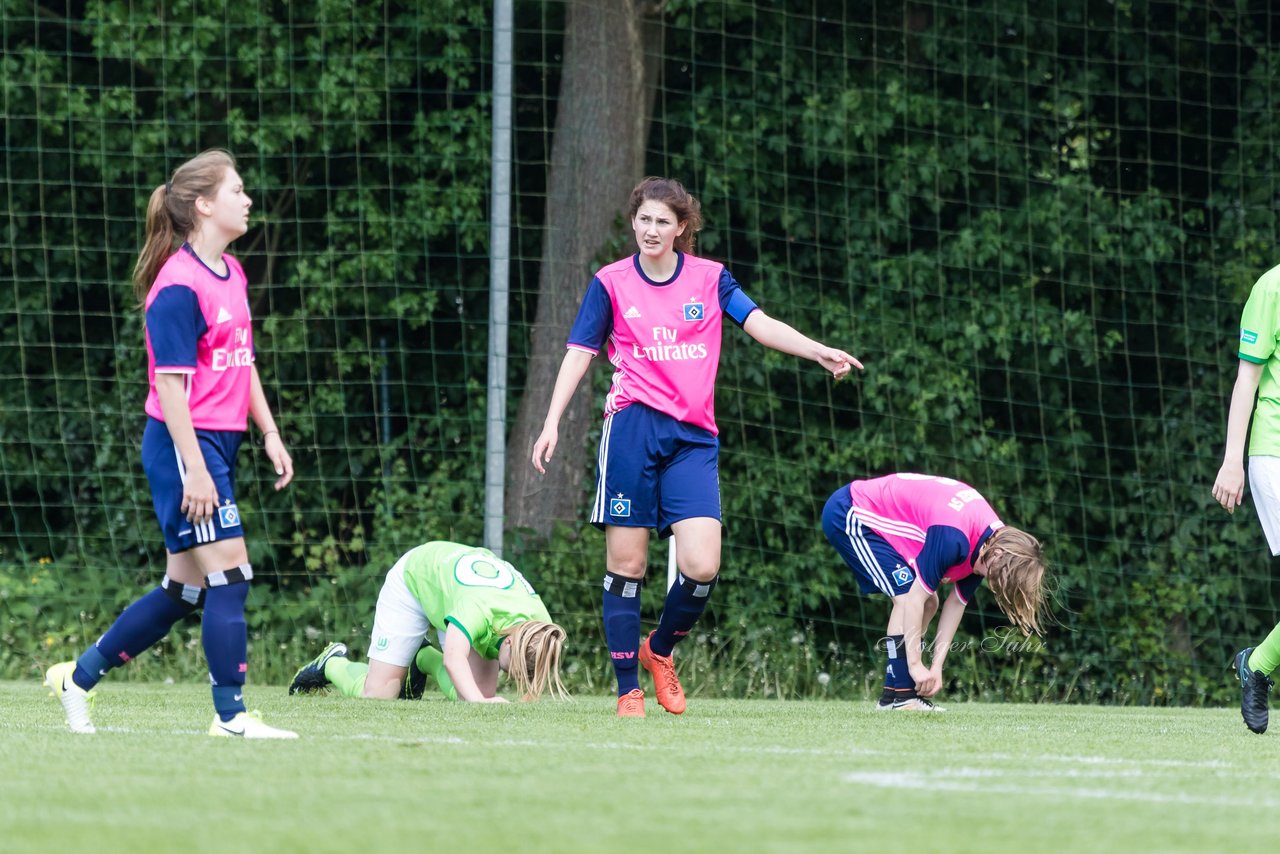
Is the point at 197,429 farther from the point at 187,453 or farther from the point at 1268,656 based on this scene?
the point at 1268,656

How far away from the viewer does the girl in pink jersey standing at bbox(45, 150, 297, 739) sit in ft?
16.3

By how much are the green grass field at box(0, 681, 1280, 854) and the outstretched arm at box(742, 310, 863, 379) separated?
3.86ft

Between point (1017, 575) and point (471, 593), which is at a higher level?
point (1017, 575)

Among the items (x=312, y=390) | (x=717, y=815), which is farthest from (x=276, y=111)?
(x=717, y=815)

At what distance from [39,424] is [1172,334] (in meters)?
7.42

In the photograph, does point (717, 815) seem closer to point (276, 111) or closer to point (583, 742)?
point (583, 742)

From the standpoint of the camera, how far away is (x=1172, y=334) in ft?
41.1

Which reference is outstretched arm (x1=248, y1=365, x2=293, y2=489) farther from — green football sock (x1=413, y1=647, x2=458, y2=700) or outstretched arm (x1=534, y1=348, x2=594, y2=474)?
green football sock (x1=413, y1=647, x2=458, y2=700)

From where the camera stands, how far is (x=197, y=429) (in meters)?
5.07

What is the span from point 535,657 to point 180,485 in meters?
2.00

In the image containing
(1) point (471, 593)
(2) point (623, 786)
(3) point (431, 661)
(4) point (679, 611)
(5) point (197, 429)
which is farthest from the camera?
(3) point (431, 661)

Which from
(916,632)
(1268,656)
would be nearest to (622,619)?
(916,632)

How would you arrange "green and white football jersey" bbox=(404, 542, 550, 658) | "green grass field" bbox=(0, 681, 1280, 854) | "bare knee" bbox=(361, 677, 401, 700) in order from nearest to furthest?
1. "green grass field" bbox=(0, 681, 1280, 854)
2. "green and white football jersey" bbox=(404, 542, 550, 658)
3. "bare knee" bbox=(361, 677, 401, 700)

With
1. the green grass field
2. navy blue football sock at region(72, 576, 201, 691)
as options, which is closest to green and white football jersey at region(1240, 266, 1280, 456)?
the green grass field
